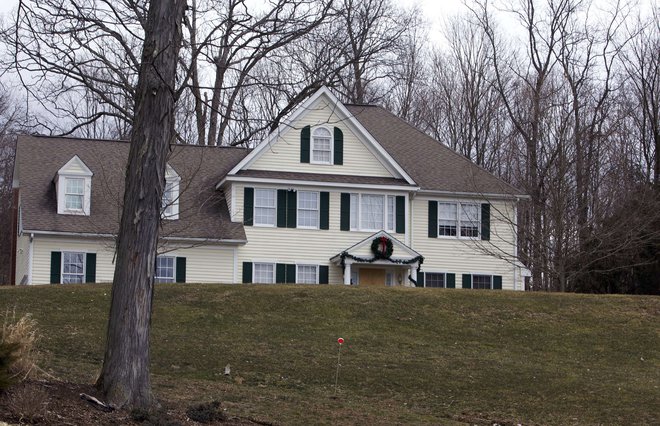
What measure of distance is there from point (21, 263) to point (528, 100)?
20.5 metres

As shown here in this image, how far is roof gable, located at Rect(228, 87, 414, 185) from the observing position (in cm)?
3349

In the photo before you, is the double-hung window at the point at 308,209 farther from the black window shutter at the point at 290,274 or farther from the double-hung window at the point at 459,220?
the double-hung window at the point at 459,220

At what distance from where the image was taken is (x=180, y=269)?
1280 inches

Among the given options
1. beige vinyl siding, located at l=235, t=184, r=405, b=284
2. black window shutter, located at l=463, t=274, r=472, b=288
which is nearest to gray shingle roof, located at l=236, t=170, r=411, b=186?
beige vinyl siding, located at l=235, t=184, r=405, b=284

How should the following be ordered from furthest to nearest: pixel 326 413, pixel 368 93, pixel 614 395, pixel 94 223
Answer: pixel 368 93 → pixel 94 223 → pixel 614 395 → pixel 326 413

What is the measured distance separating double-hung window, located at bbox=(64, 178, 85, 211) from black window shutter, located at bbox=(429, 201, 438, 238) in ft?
40.0

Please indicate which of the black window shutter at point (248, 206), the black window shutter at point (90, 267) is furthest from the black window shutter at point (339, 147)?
the black window shutter at point (90, 267)

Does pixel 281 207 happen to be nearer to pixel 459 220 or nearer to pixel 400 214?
pixel 400 214

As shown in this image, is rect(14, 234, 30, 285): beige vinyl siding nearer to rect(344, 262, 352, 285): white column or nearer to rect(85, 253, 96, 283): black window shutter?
rect(85, 253, 96, 283): black window shutter

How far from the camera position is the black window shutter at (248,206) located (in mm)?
33000

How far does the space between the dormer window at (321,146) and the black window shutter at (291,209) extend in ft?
5.50

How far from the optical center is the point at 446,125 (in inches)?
1925

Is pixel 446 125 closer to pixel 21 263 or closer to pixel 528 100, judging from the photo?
pixel 528 100

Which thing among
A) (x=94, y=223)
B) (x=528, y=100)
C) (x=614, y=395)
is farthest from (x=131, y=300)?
(x=528, y=100)
